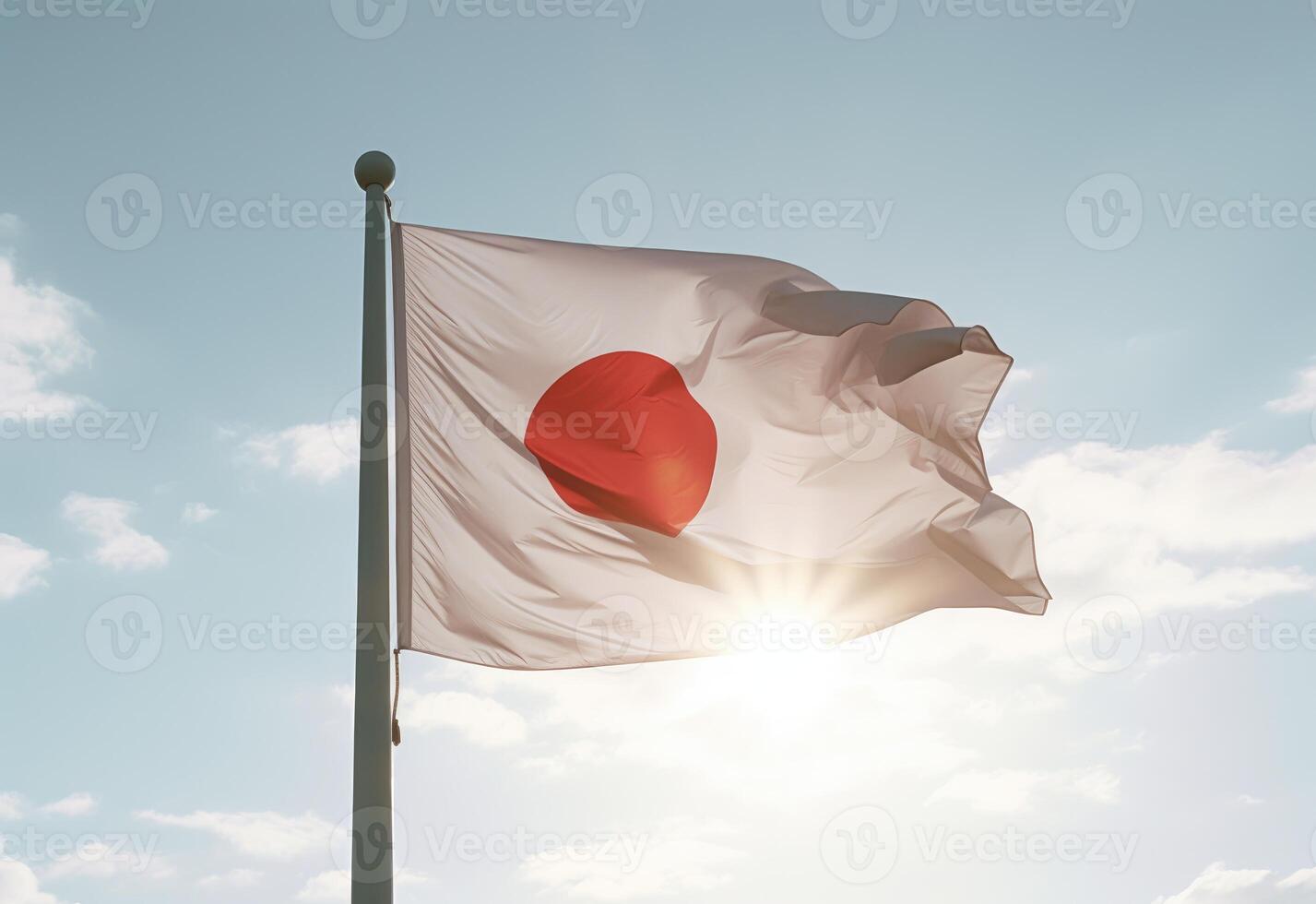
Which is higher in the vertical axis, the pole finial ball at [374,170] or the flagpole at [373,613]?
the pole finial ball at [374,170]

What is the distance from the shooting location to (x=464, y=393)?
9.81 meters

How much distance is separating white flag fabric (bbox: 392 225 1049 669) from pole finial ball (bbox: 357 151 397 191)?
561mm

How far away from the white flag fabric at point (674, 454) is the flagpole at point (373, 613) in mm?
672

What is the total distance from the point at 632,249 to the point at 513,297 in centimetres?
127

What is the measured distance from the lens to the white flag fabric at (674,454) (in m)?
9.47

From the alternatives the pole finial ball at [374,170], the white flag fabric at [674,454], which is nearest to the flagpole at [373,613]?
the pole finial ball at [374,170]

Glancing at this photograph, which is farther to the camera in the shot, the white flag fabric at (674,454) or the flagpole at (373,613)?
the white flag fabric at (674,454)

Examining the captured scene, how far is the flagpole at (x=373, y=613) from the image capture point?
23.7 feet

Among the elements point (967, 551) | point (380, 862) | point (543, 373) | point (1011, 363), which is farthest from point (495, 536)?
point (1011, 363)

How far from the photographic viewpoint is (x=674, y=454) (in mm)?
10641

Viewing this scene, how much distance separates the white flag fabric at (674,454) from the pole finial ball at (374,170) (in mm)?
561

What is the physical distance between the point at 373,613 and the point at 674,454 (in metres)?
3.51

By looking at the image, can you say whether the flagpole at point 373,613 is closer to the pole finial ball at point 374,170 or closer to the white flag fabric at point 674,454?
the pole finial ball at point 374,170

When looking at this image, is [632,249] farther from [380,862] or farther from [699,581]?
[380,862]
